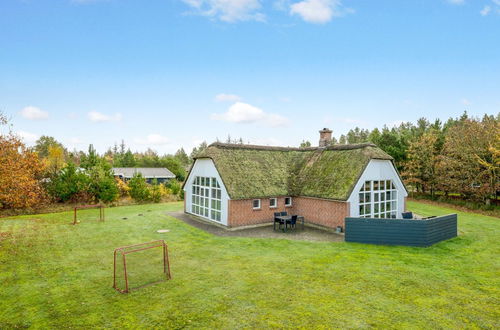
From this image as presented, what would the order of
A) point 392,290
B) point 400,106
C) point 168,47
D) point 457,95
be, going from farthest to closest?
point 400,106 → point 457,95 → point 168,47 → point 392,290

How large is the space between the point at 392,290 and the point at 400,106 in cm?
2611

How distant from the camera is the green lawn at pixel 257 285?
7.30 m

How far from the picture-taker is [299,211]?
19859mm

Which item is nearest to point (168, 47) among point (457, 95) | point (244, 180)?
point (244, 180)

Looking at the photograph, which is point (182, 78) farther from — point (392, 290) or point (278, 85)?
point (392, 290)

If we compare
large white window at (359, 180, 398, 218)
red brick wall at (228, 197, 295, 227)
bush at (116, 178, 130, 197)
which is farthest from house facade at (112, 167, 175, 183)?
large white window at (359, 180, 398, 218)

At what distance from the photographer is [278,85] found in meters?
27.1

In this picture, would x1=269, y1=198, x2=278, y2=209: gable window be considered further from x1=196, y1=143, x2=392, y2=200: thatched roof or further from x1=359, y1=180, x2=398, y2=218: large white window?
x1=359, y1=180, x2=398, y2=218: large white window

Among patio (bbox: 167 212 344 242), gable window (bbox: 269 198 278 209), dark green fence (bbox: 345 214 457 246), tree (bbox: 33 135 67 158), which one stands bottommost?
patio (bbox: 167 212 344 242)

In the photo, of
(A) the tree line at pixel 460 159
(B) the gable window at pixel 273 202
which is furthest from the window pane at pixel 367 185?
(A) the tree line at pixel 460 159

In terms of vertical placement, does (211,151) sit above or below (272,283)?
above

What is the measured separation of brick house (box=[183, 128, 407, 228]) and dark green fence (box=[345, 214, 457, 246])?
1.84 metres

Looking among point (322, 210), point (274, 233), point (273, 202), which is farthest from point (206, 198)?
point (322, 210)

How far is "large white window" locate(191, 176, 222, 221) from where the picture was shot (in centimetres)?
1918
